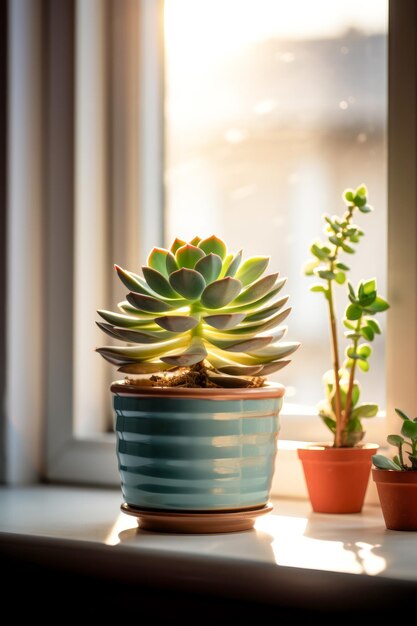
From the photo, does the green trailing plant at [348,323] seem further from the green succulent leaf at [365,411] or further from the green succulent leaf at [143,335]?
the green succulent leaf at [143,335]

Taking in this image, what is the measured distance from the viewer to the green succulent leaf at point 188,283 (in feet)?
2.54

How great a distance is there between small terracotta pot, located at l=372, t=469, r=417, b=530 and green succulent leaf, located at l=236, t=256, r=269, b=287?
0.22m

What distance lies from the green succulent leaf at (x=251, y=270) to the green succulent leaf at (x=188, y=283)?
0.07 m

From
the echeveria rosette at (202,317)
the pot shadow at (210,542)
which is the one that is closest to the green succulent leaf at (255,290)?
the echeveria rosette at (202,317)

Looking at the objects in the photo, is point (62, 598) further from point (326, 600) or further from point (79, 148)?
point (79, 148)

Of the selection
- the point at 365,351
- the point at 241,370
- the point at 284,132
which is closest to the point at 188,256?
the point at 241,370

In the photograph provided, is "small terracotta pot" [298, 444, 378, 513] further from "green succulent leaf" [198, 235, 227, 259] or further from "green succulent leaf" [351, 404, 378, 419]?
"green succulent leaf" [198, 235, 227, 259]

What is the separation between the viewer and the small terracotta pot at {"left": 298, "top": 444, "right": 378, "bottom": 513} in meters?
0.89

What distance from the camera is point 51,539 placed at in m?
0.80

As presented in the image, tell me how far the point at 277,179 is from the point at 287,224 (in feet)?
0.20

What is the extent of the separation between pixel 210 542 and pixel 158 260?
0.91ft

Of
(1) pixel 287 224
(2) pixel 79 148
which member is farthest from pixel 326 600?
(2) pixel 79 148

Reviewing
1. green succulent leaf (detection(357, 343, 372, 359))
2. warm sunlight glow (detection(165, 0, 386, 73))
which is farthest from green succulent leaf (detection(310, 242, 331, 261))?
warm sunlight glow (detection(165, 0, 386, 73))

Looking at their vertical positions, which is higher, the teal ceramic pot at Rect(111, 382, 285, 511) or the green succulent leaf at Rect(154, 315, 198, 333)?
the green succulent leaf at Rect(154, 315, 198, 333)
